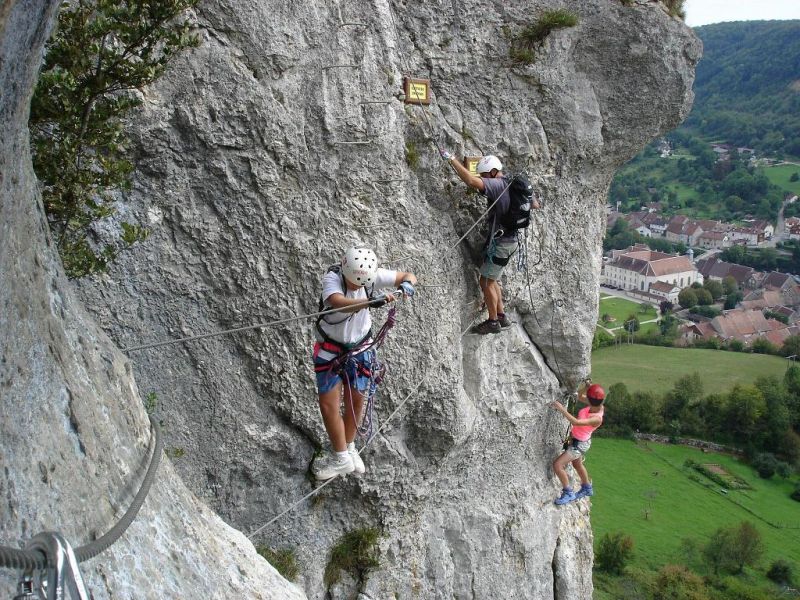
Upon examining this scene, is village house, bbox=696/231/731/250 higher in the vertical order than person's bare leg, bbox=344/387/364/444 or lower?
lower

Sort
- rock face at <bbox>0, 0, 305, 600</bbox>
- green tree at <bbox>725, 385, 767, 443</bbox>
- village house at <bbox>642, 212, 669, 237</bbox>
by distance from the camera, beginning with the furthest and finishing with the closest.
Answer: village house at <bbox>642, 212, 669, 237</bbox>
green tree at <bbox>725, 385, 767, 443</bbox>
rock face at <bbox>0, 0, 305, 600</bbox>

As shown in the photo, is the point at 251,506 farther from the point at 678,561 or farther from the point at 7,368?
the point at 678,561

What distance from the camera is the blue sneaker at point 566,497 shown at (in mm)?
10895

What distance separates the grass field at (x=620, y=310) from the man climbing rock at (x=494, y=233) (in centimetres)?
6668

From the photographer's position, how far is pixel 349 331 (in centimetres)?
631

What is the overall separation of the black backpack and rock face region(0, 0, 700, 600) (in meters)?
0.56

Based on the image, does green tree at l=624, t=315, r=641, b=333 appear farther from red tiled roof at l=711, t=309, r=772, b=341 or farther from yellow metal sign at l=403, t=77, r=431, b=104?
yellow metal sign at l=403, t=77, r=431, b=104

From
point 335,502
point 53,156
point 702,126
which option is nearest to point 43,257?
point 53,156

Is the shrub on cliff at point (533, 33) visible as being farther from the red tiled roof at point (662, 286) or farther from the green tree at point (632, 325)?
the red tiled roof at point (662, 286)

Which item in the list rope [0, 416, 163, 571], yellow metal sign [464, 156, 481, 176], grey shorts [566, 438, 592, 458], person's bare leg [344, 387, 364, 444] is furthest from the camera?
grey shorts [566, 438, 592, 458]

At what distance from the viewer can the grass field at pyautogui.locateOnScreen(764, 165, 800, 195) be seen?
121000mm

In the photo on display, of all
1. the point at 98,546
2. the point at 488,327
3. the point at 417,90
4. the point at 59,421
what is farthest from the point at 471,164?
the point at 98,546

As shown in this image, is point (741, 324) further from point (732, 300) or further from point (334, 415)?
point (334, 415)

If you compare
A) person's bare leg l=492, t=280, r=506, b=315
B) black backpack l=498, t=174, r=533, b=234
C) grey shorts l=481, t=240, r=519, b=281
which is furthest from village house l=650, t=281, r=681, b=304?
black backpack l=498, t=174, r=533, b=234
